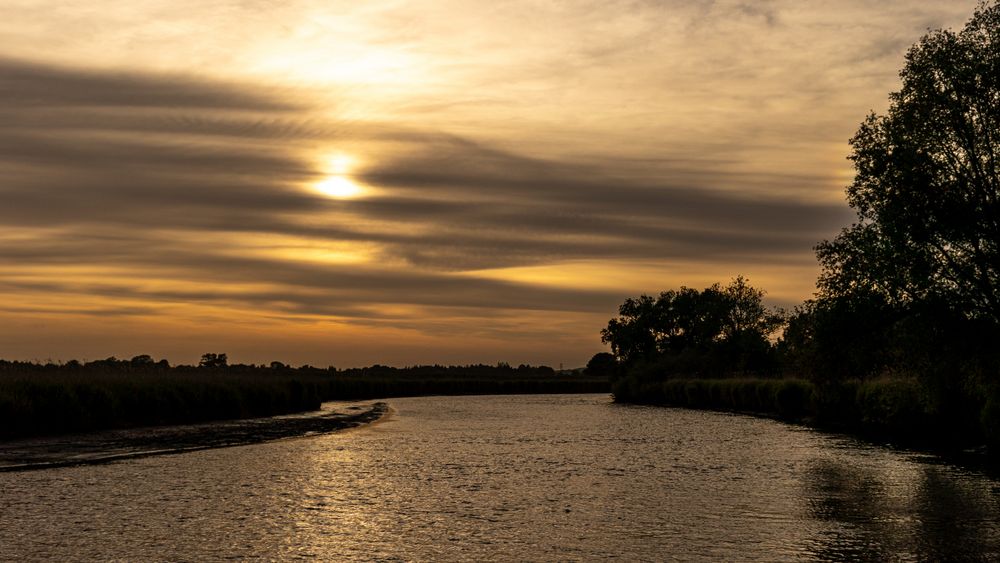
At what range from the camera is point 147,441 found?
1699 inches

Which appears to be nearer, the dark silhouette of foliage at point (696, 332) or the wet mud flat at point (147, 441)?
the wet mud flat at point (147, 441)

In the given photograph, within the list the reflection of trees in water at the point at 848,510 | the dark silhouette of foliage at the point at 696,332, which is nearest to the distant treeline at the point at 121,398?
the reflection of trees in water at the point at 848,510

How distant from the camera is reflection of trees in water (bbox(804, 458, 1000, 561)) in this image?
19.4 metres

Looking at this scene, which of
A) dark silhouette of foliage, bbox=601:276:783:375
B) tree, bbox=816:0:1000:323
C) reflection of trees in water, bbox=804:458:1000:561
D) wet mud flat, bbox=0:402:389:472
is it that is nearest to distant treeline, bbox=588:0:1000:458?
tree, bbox=816:0:1000:323

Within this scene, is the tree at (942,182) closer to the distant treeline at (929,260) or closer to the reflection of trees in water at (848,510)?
the distant treeline at (929,260)

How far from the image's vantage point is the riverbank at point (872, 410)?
146 ft

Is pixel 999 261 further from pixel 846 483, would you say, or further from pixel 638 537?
pixel 638 537

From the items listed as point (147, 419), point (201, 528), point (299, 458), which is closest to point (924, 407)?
point (299, 458)

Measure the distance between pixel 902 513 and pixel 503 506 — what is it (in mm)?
10151

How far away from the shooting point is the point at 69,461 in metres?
33.8

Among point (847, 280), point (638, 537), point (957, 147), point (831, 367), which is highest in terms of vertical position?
point (957, 147)

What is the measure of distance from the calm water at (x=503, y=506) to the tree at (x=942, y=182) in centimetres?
910

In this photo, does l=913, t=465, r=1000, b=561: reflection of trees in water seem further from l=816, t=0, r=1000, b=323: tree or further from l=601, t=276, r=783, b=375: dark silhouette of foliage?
l=601, t=276, r=783, b=375: dark silhouette of foliage

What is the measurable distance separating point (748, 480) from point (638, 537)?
459 inches
